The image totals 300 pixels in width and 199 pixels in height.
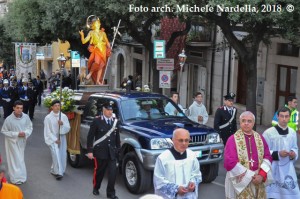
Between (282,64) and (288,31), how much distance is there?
20.4 feet

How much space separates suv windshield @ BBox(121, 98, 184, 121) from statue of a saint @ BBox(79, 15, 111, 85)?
5.02 meters

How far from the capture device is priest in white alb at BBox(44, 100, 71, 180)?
1020 centimetres

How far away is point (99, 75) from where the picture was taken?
50.3ft

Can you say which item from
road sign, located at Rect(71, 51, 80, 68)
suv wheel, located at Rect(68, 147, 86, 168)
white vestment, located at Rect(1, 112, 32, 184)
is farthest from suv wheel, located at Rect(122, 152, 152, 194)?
road sign, located at Rect(71, 51, 80, 68)

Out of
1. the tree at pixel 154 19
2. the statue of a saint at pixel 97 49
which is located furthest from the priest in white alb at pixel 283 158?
the statue of a saint at pixel 97 49

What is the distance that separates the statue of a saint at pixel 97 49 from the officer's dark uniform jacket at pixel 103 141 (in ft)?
21.1

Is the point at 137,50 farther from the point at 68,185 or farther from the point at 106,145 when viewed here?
the point at 106,145

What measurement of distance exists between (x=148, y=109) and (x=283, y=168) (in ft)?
11.8

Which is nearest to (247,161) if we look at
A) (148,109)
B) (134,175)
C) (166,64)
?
(134,175)

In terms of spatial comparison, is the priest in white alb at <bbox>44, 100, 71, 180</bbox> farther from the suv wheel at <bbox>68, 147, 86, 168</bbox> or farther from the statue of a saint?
the statue of a saint

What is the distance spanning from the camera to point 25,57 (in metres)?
28.8

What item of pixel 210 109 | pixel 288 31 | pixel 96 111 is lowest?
pixel 210 109

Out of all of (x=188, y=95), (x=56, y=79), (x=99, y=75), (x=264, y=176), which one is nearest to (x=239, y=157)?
(x=264, y=176)

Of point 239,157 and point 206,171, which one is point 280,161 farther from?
point 206,171
